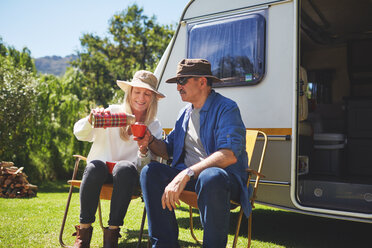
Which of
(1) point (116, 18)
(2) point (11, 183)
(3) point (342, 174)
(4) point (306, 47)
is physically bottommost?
(2) point (11, 183)

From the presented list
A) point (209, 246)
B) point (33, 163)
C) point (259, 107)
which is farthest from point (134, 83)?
point (33, 163)

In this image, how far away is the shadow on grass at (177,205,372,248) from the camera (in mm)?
3462

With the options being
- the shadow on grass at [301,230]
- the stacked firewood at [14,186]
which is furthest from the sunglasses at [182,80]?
the stacked firewood at [14,186]

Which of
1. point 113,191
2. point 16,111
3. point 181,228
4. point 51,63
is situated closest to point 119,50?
point 16,111

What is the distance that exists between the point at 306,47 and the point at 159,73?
8.82 feet

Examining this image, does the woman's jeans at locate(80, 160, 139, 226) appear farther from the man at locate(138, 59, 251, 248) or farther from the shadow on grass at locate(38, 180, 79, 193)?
the shadow on grass at locate(38, 180, 79, 193)

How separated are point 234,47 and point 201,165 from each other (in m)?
1.60

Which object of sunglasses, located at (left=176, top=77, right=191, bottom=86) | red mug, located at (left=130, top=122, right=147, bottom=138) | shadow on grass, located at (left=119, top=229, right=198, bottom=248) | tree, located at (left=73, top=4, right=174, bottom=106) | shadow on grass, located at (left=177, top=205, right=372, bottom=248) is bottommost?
shadow on grass, located at (left=177, top=205, right=372, bottom=248)

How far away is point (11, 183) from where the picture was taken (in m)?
5.73

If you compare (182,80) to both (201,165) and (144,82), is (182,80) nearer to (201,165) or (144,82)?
(144,82)

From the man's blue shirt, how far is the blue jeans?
120 mm

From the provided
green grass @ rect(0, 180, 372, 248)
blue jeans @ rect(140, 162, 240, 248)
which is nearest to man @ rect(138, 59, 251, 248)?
blue jeans @ rect(140, 162, 240, 248)

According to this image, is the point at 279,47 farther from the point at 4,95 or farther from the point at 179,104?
the point at 4,95

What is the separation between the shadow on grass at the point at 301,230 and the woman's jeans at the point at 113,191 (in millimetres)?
1443
